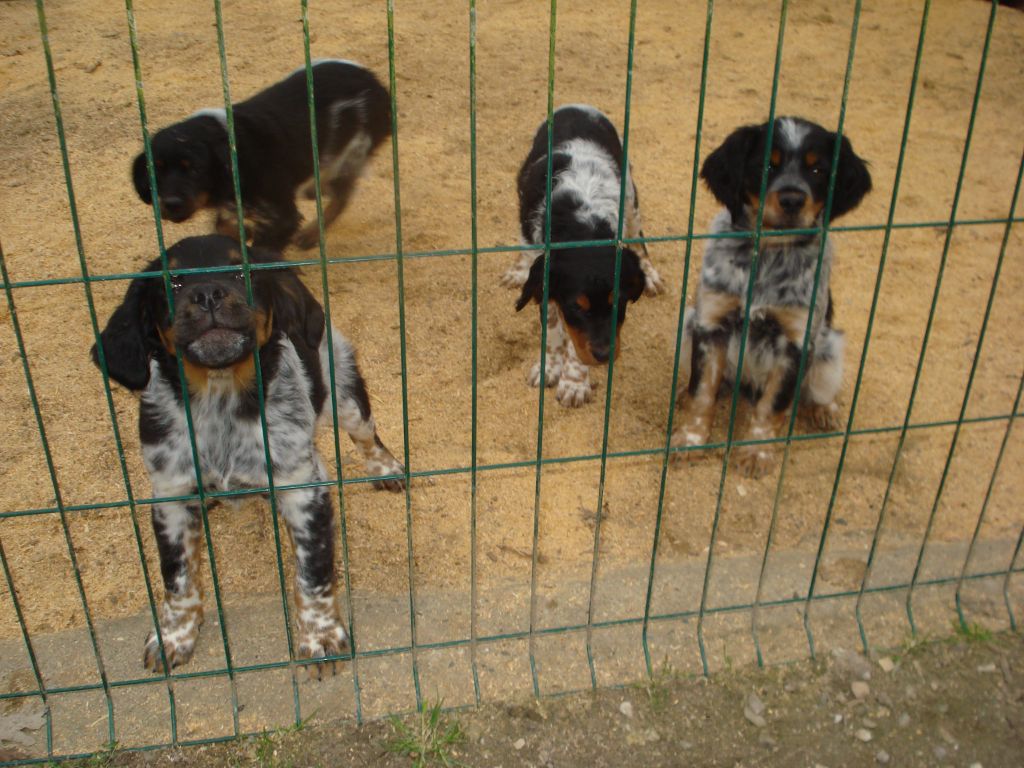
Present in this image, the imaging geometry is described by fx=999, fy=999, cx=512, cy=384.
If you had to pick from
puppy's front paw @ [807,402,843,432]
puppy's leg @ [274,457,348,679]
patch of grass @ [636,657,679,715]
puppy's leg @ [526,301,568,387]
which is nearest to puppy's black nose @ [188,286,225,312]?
puppy's leg @ [274,457,348,679]

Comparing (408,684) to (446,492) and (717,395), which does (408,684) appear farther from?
(717,395)

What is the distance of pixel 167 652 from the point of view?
329cm

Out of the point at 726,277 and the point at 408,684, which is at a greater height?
the point at 726,277

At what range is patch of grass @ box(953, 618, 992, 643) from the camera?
339 centimetres

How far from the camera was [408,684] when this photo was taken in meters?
3.18

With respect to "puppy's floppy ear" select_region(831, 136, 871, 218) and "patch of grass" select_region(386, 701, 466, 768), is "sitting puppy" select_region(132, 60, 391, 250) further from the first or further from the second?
"patch of grass" select_region(386, 701, 466, 768)

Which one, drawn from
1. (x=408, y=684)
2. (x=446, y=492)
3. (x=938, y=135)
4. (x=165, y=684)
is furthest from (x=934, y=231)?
(x=165, y=684)

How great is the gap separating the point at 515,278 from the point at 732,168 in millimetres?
1929

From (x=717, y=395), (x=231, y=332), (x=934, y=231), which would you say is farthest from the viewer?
(x=934, y=231)

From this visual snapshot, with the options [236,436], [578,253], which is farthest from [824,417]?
[236,436]

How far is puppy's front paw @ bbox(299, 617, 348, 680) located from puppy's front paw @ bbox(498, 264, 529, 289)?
2.84 m

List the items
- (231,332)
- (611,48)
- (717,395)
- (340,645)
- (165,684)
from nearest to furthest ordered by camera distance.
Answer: (231,332), (165,684), (340,645), (717,395), (611,48)

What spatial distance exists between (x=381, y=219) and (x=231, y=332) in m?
3.66

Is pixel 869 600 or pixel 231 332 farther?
pixel 869 600
